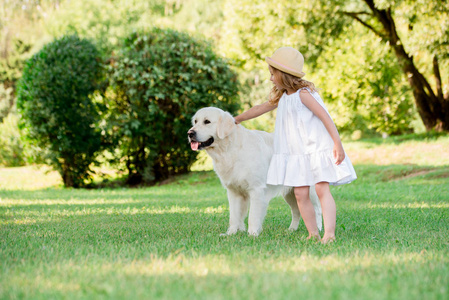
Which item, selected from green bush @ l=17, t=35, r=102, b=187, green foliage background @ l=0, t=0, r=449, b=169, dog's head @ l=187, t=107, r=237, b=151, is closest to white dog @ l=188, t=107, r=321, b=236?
dog's head @ l=187, t=107, r=237, b=151

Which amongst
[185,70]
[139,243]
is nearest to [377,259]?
[139,243]

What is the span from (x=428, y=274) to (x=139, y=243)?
2.43 metres

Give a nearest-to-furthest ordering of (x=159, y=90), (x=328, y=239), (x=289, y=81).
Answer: (x=328, y=239)
(x=289, y=81)
(x=159, y=90)

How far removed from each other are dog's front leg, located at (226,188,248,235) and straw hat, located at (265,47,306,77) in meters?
1.48

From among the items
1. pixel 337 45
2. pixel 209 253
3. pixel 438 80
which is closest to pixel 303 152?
pixel 209 253

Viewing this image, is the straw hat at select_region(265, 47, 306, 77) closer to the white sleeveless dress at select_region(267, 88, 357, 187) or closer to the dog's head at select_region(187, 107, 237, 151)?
the white sleeveless dress at select_region(267, 88, 357, 187)

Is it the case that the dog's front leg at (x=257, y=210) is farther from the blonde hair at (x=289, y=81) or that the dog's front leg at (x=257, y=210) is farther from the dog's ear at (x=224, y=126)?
the blonde hair at (x=289, y=81)

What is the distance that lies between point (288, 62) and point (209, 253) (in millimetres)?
1976

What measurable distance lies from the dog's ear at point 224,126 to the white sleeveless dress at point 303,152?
570mm

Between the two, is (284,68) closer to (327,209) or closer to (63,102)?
(327,209)

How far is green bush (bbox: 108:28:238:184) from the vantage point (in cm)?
1181

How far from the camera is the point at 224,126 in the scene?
5.00m

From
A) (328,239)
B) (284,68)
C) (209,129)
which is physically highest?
(284,68)

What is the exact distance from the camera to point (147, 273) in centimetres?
304
